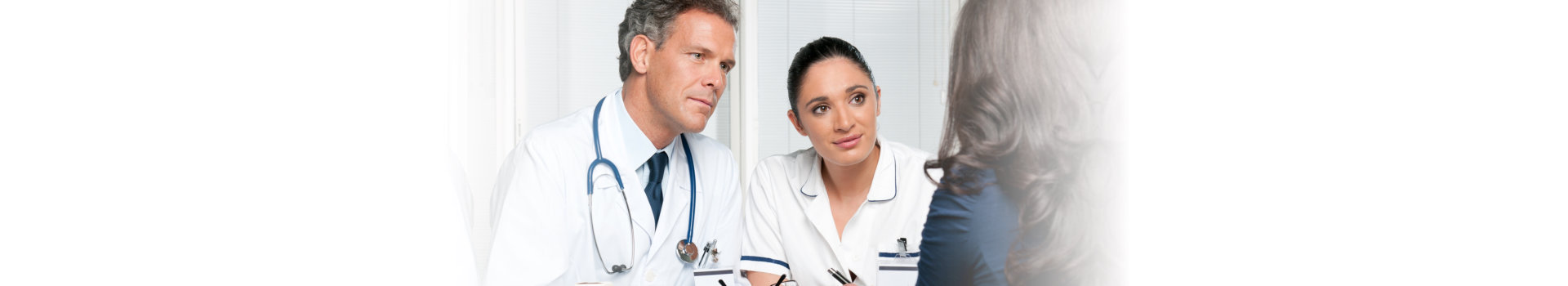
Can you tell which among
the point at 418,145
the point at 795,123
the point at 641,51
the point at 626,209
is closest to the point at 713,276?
the point at 626,209

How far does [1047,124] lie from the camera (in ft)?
3.94

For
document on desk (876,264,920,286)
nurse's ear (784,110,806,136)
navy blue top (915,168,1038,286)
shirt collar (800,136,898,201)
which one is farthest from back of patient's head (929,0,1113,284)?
nurse's ear (784,110,806,136)

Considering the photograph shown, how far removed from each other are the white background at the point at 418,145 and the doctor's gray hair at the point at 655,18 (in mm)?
403

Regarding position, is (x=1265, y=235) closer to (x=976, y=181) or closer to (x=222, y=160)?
(x=976, y=181)

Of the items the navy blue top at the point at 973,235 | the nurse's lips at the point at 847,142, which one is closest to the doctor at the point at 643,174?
the nurse's lips at the point at 847,142

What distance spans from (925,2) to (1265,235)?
806 millimetres

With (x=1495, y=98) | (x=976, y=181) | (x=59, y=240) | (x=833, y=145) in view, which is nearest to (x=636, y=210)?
(x=833, y=145)

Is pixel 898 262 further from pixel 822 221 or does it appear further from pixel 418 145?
pixel 418 145

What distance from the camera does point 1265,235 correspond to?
119cm

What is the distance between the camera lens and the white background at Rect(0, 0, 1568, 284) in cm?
113

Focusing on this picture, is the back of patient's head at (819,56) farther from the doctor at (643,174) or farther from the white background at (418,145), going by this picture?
the white background at (418,145)

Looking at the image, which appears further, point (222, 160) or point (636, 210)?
point (636, 210)

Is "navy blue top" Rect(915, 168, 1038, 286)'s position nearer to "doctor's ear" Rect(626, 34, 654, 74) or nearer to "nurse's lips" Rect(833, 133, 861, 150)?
"nurse's lips" Rect(833, 133, 861, 150)

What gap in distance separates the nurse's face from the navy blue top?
27 centimetres
